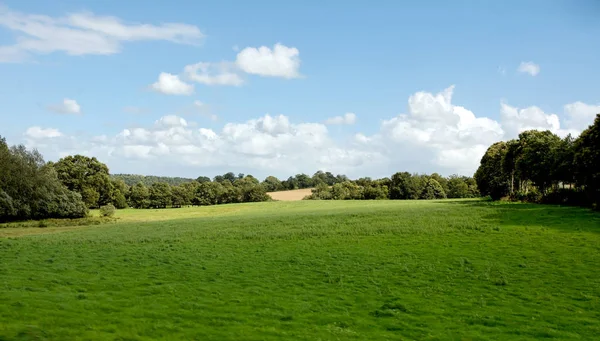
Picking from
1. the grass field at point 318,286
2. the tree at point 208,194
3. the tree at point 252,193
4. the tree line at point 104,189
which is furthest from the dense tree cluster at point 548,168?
the tree at point 208,194

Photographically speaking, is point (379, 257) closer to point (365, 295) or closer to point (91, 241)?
point (365, 295)

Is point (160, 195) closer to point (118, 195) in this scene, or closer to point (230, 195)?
point (118, 195)

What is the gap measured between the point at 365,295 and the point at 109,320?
9.90 m

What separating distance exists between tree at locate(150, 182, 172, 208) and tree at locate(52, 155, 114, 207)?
67.3 ft

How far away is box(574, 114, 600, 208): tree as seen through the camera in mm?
48625

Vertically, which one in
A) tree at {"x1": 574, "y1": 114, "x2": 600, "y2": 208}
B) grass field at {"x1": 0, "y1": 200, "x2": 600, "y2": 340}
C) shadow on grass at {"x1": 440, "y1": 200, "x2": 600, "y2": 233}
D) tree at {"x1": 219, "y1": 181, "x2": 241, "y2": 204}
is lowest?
grass field at {"x1": 0, "y1": 200, "x2": 600, "y2": 340}

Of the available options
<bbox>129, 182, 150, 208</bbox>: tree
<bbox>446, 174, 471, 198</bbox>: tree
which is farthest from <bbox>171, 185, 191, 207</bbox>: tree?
<bbox>446, 174, 471, 198</bbox>: tree

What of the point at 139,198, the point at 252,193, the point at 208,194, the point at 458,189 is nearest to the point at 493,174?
the point at 458,189

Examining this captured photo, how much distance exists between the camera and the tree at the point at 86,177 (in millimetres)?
100562

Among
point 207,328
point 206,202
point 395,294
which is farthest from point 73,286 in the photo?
point 206,202

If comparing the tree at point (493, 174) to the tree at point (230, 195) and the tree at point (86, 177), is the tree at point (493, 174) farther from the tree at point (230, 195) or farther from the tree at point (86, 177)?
the tree at point (86, 177)

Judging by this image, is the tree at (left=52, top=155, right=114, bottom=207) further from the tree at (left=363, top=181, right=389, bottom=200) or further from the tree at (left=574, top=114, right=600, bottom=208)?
the tree at (left=574, top=114, right=600, bottom=208)

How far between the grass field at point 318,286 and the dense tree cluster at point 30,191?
37585 millimetres

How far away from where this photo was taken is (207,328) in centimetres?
1336
